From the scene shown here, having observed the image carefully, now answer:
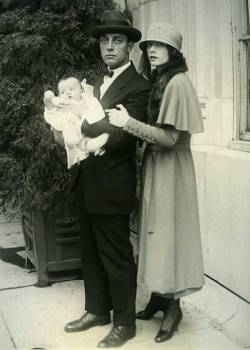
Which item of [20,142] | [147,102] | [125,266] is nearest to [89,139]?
[147,102]

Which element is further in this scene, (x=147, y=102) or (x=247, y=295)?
(x=247, y=295)

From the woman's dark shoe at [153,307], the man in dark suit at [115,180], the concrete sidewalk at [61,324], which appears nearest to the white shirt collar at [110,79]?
the man in dark suit at [115,180]

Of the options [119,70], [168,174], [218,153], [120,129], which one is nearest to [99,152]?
[120,129]

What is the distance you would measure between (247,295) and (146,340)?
77 centimetres

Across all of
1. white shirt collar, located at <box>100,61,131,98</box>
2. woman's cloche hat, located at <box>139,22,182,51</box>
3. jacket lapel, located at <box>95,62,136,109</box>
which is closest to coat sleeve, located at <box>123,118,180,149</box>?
jacket lapel, located at <box>95,62,136,109</box>

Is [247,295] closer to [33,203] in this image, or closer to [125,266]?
[125,266]

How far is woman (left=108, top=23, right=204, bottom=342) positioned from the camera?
3.14 m

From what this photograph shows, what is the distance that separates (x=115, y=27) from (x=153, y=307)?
1.86 metres

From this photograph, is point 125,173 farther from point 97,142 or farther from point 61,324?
point 61,324

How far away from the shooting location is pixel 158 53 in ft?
10.5

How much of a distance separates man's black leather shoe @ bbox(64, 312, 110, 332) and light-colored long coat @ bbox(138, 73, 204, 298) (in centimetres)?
51

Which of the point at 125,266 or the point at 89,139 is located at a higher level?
the point at 89,139

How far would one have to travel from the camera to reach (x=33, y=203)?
4.26 metres

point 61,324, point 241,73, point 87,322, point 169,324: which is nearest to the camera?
point 169,324
